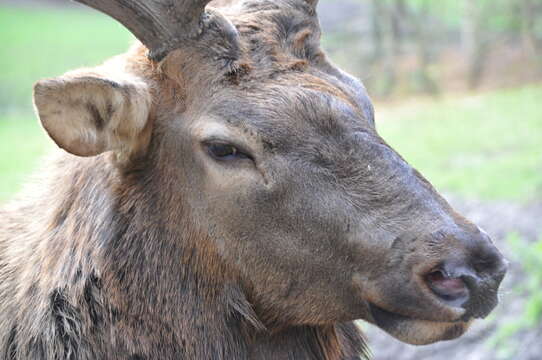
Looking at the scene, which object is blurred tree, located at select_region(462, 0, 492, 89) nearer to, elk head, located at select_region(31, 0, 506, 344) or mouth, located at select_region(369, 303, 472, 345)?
elk head, located at select_region(31, 0, 506, 344)

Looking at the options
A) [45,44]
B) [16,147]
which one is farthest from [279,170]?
[45,44]

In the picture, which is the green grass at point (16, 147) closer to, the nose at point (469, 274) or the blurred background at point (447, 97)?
the blurred background at point (447, 97)

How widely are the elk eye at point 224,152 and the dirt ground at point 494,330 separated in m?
2.43

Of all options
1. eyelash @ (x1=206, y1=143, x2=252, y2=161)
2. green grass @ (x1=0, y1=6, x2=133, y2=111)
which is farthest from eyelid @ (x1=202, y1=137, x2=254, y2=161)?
green grass @ (x1=0, y1=6, x2=133, y2=111)

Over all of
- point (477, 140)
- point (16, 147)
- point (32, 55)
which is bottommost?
point (16, 147)

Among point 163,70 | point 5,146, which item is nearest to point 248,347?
point 163,70

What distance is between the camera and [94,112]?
12.7 ft

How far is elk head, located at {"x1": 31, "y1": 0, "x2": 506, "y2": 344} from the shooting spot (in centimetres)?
361

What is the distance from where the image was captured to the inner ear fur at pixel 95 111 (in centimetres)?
371

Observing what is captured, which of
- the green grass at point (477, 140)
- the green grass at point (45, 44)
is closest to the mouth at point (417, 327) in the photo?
the green grass at point (477, 140)

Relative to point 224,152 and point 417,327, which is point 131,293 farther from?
point 417,327

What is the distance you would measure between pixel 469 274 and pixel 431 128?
13736 millimetres

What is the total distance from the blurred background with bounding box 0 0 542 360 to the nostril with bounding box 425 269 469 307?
2.66 m

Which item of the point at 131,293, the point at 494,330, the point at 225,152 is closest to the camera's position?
the point at 225,152
